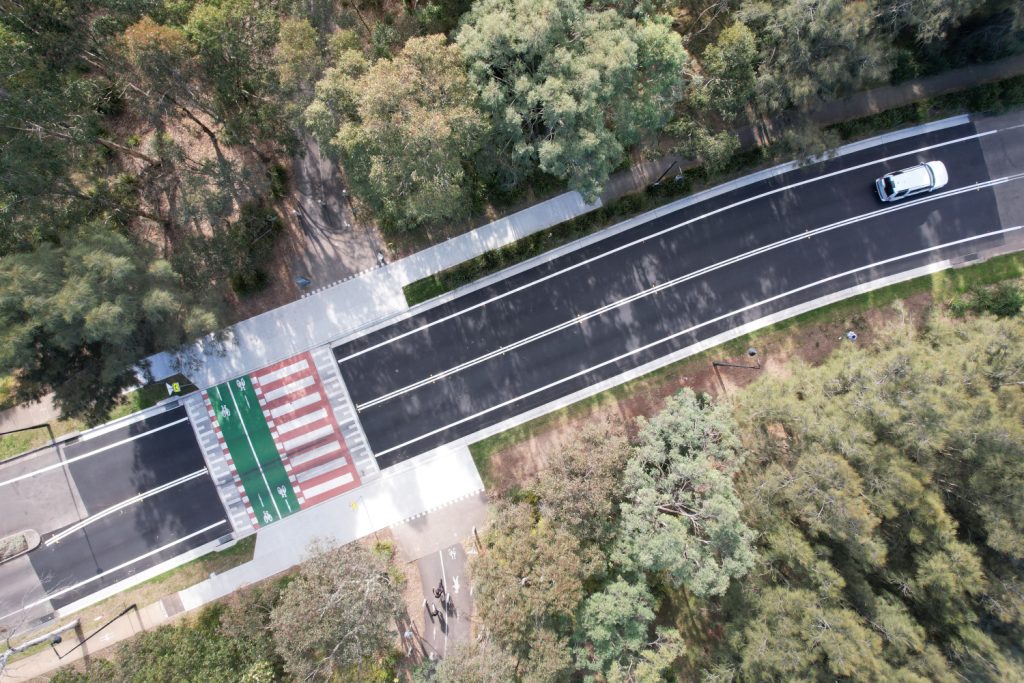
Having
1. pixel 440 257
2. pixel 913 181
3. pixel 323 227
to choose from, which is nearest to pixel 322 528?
pixel 440 257

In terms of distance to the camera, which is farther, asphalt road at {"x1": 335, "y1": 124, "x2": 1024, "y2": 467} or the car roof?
asphalt road at {"x1": 335, "y1": 124, "x2": 1024, "y2": 467}

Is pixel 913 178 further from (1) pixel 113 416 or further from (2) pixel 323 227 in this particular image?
(1) pixel 113 416

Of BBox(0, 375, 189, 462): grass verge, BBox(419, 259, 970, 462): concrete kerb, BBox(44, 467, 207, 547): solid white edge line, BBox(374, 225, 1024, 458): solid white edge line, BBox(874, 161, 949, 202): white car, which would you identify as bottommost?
BBox(419, 259, 970, 462): concrete kerb

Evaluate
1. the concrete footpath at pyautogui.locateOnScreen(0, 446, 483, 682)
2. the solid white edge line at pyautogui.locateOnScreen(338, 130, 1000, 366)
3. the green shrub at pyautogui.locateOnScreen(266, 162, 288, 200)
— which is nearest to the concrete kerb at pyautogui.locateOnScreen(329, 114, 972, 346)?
the solid white edge line at pyautogui.locateOnScreen(338, 130, 1000, 366)

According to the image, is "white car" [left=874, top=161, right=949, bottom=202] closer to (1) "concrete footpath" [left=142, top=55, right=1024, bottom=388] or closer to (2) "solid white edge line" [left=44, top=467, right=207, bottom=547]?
(1) "concrete footpath" [left=142, top=55, right=1024, bottom=388]

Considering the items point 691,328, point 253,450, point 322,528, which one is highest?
point 253,450

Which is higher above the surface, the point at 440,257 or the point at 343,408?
the point at 440,257
